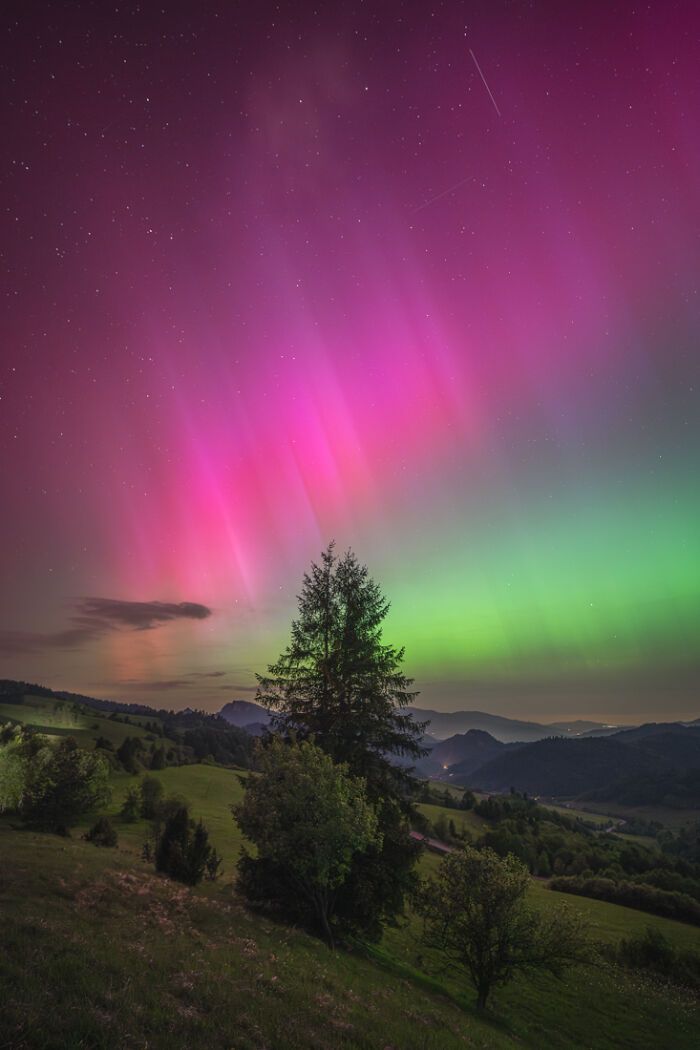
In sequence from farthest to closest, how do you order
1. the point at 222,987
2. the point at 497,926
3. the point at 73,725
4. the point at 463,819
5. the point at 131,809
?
the point at 73,725 < the point at 463,819 < the point at 131,809 < the point at 497,926 < the point at 222,987

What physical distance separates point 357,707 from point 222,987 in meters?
17.9

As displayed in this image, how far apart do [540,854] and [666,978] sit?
81659 mm

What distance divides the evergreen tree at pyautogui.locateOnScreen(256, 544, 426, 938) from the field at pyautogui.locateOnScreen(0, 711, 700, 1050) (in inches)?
158

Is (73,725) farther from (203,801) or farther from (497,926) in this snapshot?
(497,926)

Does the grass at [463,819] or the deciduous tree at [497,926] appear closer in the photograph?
the deciduous tree at [497,926]

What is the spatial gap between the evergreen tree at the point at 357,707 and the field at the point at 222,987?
4012 mm

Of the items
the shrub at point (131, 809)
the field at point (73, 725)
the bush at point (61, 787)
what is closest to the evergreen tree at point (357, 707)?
the bush at point (61, 787)

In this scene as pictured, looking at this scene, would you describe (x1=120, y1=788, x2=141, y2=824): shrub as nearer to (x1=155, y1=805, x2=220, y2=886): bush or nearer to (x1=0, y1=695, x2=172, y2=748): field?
(x1=155, y1=805, x2=220, y2=886): bush

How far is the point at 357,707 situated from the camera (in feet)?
102

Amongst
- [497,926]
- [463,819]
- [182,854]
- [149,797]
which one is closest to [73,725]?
[149,797]

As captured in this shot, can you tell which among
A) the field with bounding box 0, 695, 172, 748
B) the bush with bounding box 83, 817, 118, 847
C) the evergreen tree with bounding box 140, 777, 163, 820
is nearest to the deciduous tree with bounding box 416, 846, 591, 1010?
the bush with bounding box 83, 817, 118, 847

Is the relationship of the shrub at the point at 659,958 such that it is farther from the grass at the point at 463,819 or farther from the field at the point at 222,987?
the grass at the point at 463,819

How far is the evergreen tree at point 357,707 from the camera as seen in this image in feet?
89.9

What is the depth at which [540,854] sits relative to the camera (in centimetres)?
11550
